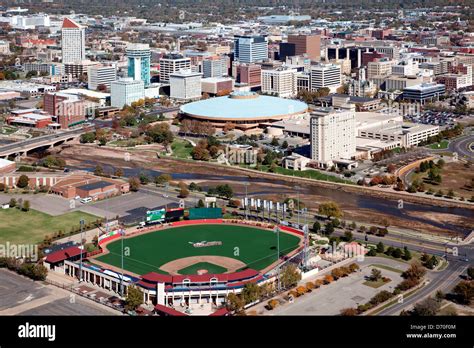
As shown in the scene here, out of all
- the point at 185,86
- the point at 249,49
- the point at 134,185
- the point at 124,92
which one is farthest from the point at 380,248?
the point at 249,49

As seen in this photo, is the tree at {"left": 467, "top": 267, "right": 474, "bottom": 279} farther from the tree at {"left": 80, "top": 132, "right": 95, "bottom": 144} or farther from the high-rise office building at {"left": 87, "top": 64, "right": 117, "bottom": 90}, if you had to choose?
the high-rise office building at {"left": 87, "top": 64, "right": 117, "bottom": 90}

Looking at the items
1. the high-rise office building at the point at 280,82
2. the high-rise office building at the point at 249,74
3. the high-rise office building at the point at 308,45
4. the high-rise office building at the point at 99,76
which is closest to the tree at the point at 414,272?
the high-rise office building at the point at 280,82

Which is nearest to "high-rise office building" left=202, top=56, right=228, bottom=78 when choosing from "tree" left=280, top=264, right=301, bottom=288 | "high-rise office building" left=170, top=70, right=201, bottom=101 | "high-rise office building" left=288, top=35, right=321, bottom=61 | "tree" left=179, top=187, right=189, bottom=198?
"high-rise office building" left=170, top=70, right=201, bottom=101

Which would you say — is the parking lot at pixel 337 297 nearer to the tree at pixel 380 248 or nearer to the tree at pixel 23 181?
the tree at pixel 380 248

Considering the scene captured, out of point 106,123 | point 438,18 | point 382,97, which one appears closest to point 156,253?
point 106,123

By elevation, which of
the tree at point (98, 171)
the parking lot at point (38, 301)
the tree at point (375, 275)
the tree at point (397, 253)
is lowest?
the parking lot at point (38, 301)
